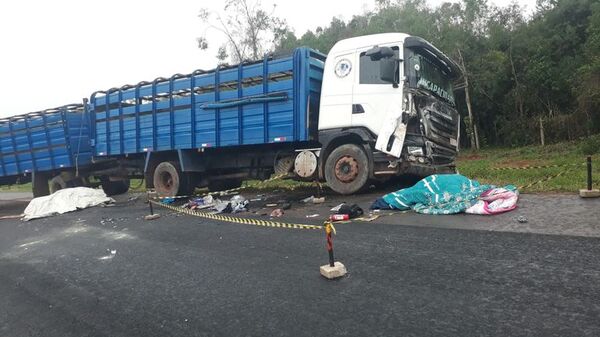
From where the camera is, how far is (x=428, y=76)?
8.05 m

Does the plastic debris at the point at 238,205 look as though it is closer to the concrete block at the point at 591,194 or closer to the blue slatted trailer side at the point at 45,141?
the concrete block at the point at 591,194

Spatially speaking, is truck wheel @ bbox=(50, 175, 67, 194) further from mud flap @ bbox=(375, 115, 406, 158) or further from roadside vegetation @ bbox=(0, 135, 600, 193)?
mud flap @ bbox=(375, 115, 406, 158)

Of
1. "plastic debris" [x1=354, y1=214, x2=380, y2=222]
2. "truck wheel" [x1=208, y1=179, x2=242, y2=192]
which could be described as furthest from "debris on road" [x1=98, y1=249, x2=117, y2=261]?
"truck wheel" [x1=208, y1=179, x2=242, y2=192]

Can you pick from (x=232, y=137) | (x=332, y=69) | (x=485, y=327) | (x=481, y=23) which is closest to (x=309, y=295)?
(x=485, y=327)

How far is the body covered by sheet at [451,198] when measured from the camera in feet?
19.1

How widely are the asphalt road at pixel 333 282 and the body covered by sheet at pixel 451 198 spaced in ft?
0.74

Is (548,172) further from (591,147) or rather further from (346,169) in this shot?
(591,147)

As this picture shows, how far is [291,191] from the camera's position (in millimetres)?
10617

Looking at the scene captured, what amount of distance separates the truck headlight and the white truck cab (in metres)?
0.02

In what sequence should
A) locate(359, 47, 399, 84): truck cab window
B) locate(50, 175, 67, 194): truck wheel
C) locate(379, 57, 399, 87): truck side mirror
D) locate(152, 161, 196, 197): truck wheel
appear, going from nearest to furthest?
locate(379, 57, 399, 87): truck side mirror
locate(359, 47, 399, 84): truck cab window
locate(152, 161, 196, 197): truck wheel
locate(50, 175, 67, 194): truck wheel

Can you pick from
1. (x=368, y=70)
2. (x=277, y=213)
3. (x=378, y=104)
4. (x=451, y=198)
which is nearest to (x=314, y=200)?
(x=277, y=213)

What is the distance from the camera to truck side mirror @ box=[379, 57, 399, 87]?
736cm

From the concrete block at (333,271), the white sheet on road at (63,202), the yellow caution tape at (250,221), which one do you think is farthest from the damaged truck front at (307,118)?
the concrete block at (333,271)

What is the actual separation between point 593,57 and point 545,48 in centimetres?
448
